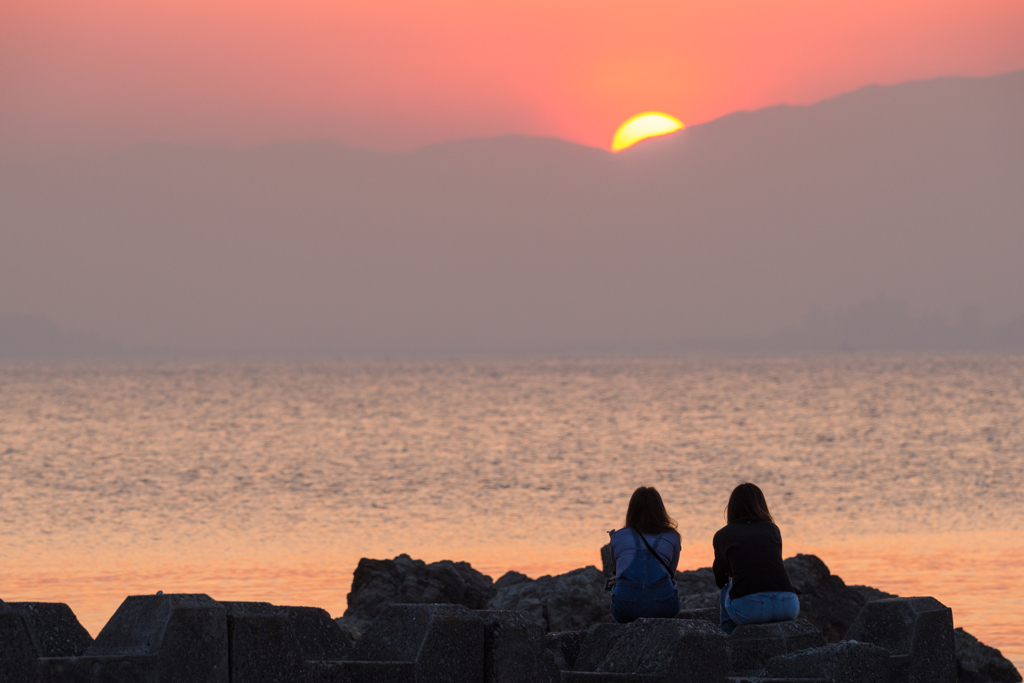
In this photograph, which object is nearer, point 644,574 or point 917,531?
point 644,574

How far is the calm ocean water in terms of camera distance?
27.5 metres

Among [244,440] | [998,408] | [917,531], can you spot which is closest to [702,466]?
[917,531]

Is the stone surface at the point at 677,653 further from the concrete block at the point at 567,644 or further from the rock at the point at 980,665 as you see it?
the rock at the point at 980,665

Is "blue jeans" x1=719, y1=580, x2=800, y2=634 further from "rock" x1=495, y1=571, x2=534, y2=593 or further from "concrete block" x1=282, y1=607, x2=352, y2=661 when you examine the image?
"rock" x1=495, y1=571, x2=534, y2=593

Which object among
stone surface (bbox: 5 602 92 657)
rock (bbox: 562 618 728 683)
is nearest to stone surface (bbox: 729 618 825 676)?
rock (bbox: 562 618 728 683)

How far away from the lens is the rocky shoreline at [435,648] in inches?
287

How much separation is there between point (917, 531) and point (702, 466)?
74.9 ft

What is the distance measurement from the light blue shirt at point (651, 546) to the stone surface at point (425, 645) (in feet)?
6.10

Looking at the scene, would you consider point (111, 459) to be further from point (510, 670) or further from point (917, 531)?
point (510, 670)

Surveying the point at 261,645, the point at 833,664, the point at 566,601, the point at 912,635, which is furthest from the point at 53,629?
the point at 566,601

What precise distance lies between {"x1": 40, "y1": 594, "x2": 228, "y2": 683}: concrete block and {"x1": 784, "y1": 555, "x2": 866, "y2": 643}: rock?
29.4 feet

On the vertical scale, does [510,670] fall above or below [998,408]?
below

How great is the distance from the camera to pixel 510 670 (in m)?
8.23

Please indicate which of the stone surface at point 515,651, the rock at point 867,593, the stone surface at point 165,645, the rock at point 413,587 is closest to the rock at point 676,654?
the stone surface at point 515,651
